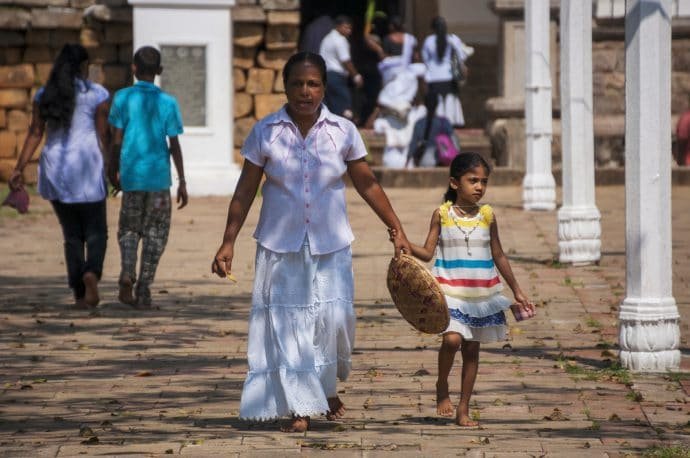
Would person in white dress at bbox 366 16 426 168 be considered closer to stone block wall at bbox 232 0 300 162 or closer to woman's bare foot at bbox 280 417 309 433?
stone block wall at bbox 232 0 300 162

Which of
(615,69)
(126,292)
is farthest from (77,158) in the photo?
(615,69)

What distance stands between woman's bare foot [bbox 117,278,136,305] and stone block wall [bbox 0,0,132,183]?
960 cm

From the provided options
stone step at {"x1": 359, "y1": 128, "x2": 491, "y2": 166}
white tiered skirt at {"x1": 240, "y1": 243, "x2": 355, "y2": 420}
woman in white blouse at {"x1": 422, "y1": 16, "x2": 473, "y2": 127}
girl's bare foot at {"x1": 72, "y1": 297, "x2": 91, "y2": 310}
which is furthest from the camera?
stone step at {"x1": 359, "y1": 128, "x2": 491, "y2": 166}

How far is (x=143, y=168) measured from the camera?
1137 cm

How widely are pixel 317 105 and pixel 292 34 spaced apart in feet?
44.4

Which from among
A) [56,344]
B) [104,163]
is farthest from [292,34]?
[56,344]

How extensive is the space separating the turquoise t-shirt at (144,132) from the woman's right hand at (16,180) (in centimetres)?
73

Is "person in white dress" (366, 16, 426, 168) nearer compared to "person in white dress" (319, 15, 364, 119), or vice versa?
"person in white dress" (366, 16, 426, 168)

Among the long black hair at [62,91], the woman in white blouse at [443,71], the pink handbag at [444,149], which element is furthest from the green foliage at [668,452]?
the woman in white blouse at [443,71]

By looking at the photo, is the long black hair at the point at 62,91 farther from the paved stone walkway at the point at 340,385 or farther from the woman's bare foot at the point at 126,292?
the paved stone walkway at the point at 340,385

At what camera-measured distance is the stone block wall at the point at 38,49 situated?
20875mm

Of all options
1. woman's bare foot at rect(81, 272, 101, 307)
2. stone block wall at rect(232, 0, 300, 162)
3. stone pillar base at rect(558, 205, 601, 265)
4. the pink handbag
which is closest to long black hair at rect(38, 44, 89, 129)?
woman's bare foot at rect(81, 272, 101, 307)

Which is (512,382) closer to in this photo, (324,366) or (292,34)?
(324,366)

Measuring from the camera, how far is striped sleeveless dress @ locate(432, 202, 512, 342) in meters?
7.53
